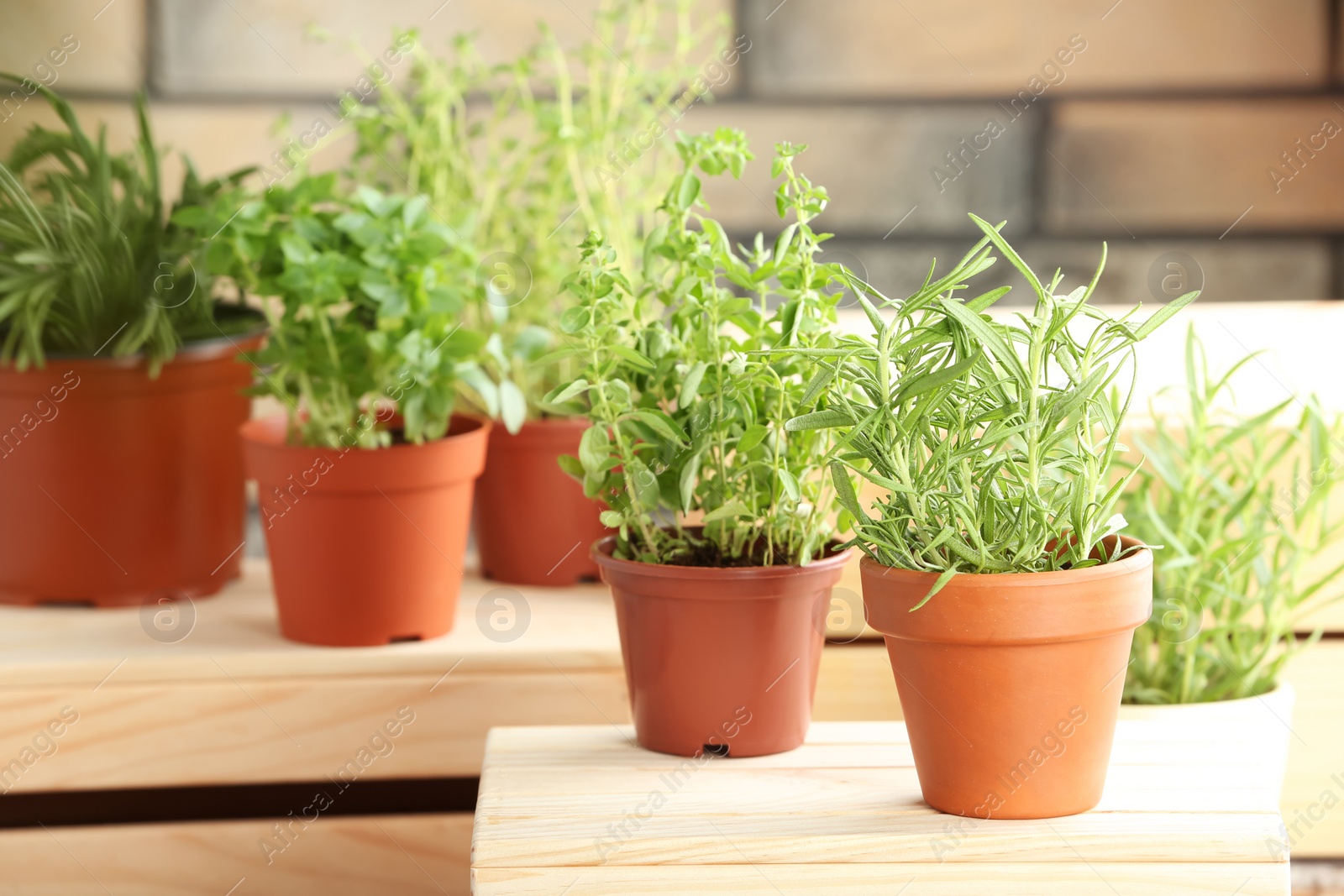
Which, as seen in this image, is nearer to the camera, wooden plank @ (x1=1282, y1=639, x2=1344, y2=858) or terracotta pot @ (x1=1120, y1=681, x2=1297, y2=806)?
terracotta pot @ (x1=1120, y1=681, x2=1297, y2=806)

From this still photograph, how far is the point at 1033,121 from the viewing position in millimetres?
1380

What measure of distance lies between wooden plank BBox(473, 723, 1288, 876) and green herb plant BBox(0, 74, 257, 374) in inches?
22.8

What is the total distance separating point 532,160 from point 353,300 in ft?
1.03

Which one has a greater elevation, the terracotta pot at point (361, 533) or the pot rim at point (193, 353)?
the pot rim at point (193, 353)

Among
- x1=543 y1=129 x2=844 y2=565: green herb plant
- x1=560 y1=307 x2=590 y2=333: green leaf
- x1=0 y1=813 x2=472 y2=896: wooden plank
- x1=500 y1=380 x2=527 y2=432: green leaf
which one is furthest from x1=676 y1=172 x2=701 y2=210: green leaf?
x1=0 y1=813 x2=472 y2=896: wooden plank

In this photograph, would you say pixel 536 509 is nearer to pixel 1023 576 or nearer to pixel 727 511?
pixel 727 511

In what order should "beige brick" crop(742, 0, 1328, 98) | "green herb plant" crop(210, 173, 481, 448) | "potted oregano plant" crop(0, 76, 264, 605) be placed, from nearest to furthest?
1. "green herb plant" crop(210, 173, 481, 448)
2. "potted oregano plant" crop(0, 76, 264, 605)
3. "beige brick" crop(742, 0, 1328, 98)

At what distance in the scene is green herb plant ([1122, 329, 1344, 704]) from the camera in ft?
3.12

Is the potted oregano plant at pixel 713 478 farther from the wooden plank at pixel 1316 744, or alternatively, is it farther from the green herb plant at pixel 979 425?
the wooden plank at pixel 1316 744

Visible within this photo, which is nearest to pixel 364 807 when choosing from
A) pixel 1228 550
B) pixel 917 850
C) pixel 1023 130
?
pixel 917 850

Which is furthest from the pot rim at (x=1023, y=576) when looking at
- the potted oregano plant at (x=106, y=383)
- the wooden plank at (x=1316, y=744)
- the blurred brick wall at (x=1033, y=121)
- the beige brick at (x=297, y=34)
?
the beige brick at (x=297, y=34)

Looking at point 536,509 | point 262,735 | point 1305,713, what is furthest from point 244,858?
point 1305,713

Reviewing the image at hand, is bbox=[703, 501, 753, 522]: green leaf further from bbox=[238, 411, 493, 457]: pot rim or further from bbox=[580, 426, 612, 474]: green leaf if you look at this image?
bbox=[238, 411, 493, 457]: pot rim

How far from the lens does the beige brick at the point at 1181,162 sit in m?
1.38
